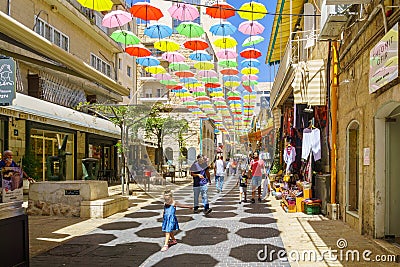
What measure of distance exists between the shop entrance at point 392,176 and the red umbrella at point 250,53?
30.6 feet

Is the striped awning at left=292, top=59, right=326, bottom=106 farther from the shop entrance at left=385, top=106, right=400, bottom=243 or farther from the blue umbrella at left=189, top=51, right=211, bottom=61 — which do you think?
the blue umbrella at left=189, top=51, right=211, bottom=61

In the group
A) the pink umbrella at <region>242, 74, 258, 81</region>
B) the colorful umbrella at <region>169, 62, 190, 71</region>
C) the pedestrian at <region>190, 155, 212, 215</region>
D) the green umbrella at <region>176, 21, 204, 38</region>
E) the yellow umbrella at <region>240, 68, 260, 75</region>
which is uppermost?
the green umbrella at <region>176, 21, 204, 38</region>

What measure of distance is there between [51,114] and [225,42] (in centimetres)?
745

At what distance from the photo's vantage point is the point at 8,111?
42.8ft

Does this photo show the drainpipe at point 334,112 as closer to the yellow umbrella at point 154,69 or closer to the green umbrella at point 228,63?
the green umbrella at point 228,63

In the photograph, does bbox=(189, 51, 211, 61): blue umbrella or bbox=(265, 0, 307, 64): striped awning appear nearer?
bbox=(265, 0, 307, 64): striped awning

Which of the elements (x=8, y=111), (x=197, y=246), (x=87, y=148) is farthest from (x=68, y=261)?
(x=87, y=148)

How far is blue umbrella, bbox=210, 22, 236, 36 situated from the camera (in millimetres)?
15125

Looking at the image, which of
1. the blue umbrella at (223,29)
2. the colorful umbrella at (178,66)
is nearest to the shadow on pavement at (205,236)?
the blue umbrella at (223,29)

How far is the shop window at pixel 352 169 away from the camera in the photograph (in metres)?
9.80

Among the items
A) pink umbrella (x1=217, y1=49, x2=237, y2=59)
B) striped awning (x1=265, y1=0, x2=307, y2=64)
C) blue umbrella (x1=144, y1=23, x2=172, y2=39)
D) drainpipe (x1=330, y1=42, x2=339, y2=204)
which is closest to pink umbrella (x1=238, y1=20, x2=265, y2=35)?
striped awning (x1=265, y1=0, x2=307, y2=64)

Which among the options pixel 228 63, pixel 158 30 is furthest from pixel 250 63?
pixel 158 30

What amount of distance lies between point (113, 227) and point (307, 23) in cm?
1044

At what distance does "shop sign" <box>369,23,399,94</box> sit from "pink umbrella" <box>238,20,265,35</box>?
6.76 m
